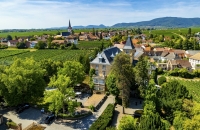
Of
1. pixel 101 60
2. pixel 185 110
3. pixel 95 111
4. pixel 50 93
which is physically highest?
pixel 101 60

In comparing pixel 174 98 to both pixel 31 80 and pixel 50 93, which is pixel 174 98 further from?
pixel 31 80

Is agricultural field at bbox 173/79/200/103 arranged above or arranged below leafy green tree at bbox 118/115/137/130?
below

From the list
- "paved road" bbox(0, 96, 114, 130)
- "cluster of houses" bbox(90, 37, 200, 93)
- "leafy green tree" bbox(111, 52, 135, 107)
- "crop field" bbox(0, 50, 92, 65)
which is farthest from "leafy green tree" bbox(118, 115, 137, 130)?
"crop field" bbox(0, 50, 92, 65)

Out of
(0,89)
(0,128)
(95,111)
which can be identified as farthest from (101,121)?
(0,89)

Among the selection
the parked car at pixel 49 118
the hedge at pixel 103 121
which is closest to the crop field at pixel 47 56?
the parked car at pixel 49 118

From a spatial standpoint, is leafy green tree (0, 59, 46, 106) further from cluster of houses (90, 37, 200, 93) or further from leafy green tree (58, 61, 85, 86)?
cluster of houses (90, 37, 200, 93)

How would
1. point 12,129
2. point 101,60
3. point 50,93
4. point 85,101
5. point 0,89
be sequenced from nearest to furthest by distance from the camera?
point 12,129 < point 50,93 < point 0,89 < point 85,101 < point 101,60

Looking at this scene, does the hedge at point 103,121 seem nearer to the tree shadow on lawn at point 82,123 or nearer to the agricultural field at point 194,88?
the tree shadow on lawn at point 82,123

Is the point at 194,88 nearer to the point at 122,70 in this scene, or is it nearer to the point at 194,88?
the point at 194,88
